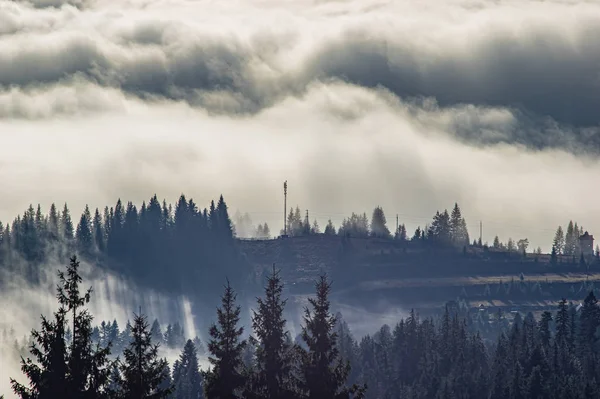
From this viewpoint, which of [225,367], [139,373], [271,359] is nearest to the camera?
[139,373]

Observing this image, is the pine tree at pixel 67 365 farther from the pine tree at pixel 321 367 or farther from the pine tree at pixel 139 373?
the pine tree at pixel 321 367

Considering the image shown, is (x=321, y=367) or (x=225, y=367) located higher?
(x=321, y=367)

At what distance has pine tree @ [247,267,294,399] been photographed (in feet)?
279

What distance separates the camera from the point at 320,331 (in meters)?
86.4

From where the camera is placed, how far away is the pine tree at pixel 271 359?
279 feet

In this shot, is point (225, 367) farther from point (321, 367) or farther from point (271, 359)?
point (321, 367)

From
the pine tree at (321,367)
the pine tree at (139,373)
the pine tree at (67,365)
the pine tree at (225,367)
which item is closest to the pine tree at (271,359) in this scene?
the pine tree at (321,367)

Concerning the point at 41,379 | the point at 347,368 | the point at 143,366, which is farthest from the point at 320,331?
the point at 41,379

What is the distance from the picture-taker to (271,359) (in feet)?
282

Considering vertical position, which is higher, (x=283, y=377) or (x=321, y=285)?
(x=321, y=285)

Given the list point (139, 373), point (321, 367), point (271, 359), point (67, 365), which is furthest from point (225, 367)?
point (67, 365)

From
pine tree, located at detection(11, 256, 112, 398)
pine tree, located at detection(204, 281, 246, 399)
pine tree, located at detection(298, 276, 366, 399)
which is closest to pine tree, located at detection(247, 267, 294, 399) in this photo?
pine tree, located at detection(298, 276, 366, 399)

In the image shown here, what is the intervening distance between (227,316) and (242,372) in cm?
365

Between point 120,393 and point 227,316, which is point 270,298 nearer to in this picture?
point 227,316
